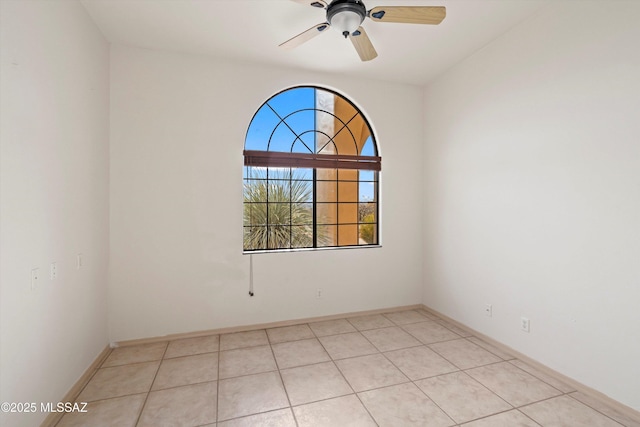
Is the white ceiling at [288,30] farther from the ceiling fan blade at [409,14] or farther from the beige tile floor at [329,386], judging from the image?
the beige tile floor at [329,386]

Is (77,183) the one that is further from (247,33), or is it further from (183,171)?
(247,33)

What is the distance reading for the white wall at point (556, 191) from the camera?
187 centimetres

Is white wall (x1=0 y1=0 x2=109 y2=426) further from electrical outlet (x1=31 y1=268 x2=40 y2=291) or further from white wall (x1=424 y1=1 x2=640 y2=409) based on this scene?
white wall (x1=424 y1=1 x2=640 y2=409)

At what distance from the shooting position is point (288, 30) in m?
2.57

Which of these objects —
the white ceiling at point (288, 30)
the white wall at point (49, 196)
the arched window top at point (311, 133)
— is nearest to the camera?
the white wall at point (49, 196)

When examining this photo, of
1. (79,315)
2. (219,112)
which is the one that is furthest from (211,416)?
(219,112)

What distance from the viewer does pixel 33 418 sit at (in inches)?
64.9

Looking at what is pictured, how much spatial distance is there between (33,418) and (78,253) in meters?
1.01

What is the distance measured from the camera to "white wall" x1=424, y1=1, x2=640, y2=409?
1.87 m

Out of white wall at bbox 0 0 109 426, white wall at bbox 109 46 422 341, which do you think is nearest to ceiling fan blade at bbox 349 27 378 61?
white wall at bbox 109 46 422 341

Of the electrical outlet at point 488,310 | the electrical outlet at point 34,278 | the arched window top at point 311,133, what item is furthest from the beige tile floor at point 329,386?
the arched window top at point 311,133

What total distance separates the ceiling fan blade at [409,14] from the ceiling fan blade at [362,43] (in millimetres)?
185

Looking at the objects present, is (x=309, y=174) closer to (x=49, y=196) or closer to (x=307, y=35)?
(x=307, y=35)

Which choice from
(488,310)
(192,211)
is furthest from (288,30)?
(488,310)
